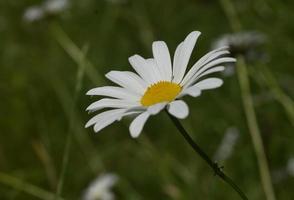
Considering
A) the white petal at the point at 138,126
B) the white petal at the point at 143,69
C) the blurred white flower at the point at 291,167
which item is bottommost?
the blurred white flower at the point at 291,167

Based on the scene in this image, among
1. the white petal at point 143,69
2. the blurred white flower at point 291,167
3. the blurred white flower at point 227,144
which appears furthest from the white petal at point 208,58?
the blurred white flower at point 227,144

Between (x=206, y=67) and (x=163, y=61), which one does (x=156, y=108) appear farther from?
(x=163, y=61)

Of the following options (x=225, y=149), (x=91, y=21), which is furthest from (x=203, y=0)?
(x=225, y=149)

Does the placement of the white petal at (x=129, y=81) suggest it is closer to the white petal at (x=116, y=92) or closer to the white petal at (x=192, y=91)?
the white petal at (x=116, y=92)

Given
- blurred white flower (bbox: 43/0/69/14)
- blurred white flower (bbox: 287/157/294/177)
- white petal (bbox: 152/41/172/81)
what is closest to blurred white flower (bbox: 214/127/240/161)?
blurred white flower (bbox: 287/157/294/177)

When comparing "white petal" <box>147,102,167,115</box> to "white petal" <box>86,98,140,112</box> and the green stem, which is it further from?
the green stem

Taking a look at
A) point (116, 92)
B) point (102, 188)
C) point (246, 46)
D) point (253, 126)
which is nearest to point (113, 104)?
point (116, 92)
